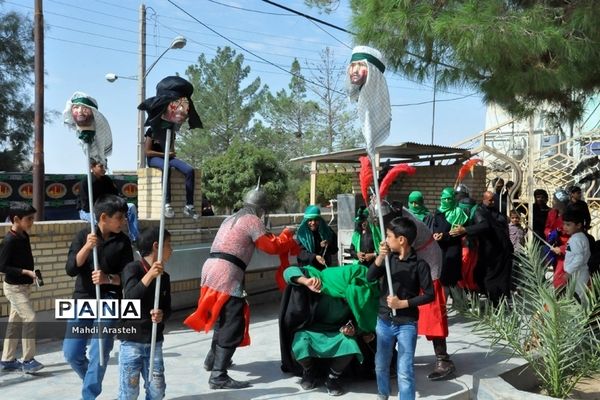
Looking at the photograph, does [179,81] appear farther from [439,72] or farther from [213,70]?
[213,70]

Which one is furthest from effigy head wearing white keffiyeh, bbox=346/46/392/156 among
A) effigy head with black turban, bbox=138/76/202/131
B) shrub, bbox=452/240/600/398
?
shrub, bbox=452/240/600/398

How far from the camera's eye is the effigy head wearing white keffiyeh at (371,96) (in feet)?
16.0

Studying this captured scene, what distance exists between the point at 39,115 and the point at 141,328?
307 inches

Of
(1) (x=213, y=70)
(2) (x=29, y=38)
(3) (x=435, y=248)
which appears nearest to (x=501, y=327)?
(3) (x=435, y=248)

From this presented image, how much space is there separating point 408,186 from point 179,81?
8854 mm

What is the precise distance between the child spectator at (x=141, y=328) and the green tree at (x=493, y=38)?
3047 millimetres

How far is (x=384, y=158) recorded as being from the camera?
1365cm

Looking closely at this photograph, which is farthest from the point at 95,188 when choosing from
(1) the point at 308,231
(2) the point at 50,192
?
(2) the point at 50,192

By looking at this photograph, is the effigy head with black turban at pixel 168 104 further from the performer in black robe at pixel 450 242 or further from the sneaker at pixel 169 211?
the performer in black robe at pixel 450 242

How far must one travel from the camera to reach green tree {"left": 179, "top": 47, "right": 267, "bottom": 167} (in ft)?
140

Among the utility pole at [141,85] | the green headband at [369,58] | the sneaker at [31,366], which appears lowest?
the sneaker at [31,366]

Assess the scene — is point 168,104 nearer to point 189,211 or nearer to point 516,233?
point 189,211

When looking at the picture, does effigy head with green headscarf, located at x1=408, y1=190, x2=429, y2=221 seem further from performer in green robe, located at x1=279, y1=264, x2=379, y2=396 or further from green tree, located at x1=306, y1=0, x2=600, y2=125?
performer in green robe, located at x1=279, y1=264, x2=379, y2=396

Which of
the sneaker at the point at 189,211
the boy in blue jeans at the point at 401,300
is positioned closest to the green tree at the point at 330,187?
the sneaker at the point at 189,211
